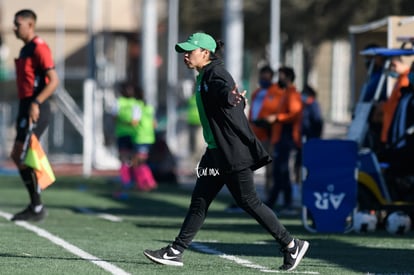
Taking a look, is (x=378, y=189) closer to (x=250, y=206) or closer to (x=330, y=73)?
(x=250, y=206)

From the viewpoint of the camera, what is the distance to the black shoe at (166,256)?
1192cm

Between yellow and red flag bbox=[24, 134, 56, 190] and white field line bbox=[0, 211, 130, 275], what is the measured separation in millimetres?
509

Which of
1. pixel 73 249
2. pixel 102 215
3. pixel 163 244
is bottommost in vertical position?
pixel 102 215

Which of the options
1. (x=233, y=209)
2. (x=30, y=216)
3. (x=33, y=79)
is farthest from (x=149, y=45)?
(x=33, y=79)

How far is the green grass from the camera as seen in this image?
39.1 ft

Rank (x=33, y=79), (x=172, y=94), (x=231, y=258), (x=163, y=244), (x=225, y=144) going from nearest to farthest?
(x=225, y=144), (x=231, y=258), (x=163, y=244), (x=33, y=79), (x=172, y=94)

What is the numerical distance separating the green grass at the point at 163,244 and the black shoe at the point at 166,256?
0.08m

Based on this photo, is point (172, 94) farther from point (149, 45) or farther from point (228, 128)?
point (228, 128)

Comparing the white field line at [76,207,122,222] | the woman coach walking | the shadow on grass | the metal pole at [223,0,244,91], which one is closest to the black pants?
the woman coach walking

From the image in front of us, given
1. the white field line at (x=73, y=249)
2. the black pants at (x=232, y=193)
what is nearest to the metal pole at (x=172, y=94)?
the white field line at (x=73, y=249)

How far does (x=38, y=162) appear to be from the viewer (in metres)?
16.5

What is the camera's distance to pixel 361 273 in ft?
38.7

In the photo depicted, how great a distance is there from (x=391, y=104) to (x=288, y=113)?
11.0ft

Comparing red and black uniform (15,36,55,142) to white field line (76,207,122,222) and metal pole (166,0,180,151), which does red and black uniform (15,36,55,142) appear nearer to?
white field line (76,207,122,222)
